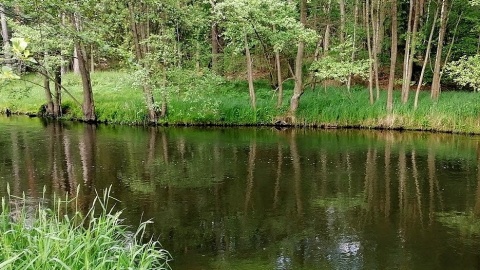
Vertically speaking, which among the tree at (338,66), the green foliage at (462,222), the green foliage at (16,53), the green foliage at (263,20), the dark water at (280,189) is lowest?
the green foliage at (462,222)

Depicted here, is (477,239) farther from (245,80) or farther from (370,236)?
(245,80)

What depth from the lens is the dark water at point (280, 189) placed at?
23.8ft

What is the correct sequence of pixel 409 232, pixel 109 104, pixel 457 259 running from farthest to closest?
pixel 109 104, pixel 409 232, pixel 457 259

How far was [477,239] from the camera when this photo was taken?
7738 millimetres

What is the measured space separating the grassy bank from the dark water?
921 mm

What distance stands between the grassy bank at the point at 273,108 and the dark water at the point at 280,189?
0.92 metres

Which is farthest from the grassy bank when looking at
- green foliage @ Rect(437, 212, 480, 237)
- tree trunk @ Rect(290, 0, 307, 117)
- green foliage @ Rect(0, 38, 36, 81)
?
green foliage @ Rect(0, 38, 36, 81)

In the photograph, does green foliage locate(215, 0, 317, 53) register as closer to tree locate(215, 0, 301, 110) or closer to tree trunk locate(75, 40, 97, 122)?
tree locate(215, 0, 301, 110)

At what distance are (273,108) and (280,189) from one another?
10.4 meters

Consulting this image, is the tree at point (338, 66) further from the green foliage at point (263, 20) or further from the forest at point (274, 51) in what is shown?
the green foliage at point (263, 20)

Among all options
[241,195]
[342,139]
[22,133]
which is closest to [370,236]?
[241,195]

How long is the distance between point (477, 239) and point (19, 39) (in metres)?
7.40

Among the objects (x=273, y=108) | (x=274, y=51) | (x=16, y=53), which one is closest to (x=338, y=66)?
(x=274, y=51)

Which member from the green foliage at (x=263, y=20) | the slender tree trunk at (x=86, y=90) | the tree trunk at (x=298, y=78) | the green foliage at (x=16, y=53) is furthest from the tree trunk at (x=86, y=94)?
the green foliage at (x=16, y=53)
